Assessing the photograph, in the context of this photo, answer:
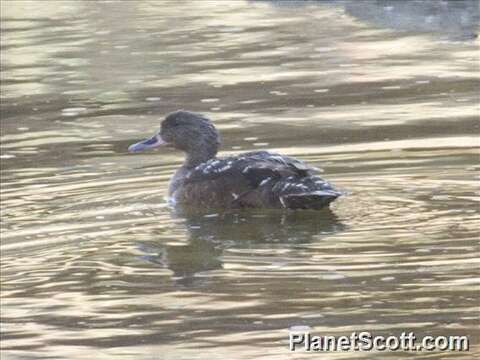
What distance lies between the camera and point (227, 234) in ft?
34.7

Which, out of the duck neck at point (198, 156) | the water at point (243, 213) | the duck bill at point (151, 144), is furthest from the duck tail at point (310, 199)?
the duck bill at point (151, 144)

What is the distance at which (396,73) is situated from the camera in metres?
17.4

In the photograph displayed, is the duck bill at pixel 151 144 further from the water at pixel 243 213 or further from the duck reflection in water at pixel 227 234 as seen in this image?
the duck reflection in water at pixel 227 234

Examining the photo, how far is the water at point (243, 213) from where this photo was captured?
813 cm

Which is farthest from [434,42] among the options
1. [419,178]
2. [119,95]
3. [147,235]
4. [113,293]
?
[113,293]

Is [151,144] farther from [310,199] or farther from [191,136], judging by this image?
[310,199]

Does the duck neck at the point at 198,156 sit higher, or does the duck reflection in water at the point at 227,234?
the duck neck at the point at 198,156

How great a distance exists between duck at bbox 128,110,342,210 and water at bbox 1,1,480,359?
12cm

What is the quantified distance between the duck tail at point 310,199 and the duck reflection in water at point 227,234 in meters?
0.06

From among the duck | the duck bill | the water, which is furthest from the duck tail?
the duck bill

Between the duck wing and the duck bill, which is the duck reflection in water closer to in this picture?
the duck wing

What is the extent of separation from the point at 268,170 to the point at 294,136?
2773 mm

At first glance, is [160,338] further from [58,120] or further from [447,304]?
[58,120]

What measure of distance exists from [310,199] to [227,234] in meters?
0.68
